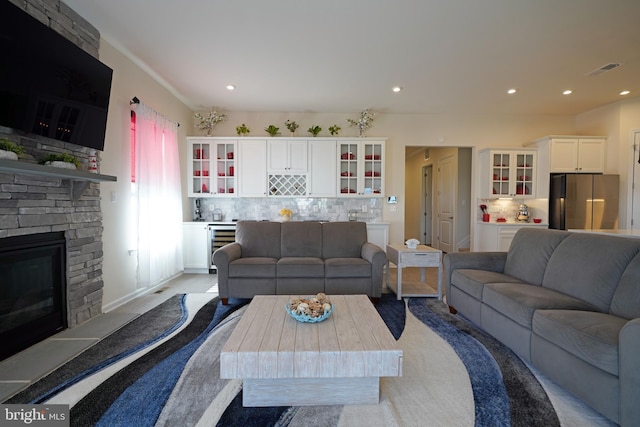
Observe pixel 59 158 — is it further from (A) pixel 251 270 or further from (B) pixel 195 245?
(B) pixel 195 245

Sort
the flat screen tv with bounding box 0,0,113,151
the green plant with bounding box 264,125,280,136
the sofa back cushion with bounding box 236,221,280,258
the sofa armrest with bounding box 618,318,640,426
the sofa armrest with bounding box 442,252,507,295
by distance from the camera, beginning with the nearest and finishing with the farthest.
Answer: the sofa armrest with bounding box 618,318,640,426 < the flat screen tv with bounding box 0,0,113,151 < the sofa armrest with bounding box 442,252,507,295 < the sofa back cushion with bounding box 236,221,280,258 < the green plant with bounding box 264,125,280,136

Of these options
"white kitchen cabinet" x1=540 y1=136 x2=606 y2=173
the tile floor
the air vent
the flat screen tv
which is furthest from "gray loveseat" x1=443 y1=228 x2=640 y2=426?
the flat screen tv

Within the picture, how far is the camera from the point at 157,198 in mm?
3850

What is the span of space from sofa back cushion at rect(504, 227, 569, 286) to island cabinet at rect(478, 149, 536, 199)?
259cm

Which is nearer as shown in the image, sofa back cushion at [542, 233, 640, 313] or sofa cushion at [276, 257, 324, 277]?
sofa back cushion at [542, 233, 640, 313]

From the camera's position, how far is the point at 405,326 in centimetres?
272

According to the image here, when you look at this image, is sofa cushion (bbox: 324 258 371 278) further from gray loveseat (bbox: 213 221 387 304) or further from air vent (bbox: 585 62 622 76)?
air vent (bbox: 585 62 622 76)

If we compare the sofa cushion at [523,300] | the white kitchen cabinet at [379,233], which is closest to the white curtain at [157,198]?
the white kitchen cabinet at [379,233]

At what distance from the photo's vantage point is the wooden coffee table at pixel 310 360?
4.86ft

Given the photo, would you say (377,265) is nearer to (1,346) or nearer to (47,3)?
(1,346)

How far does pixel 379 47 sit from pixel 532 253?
2683 mm

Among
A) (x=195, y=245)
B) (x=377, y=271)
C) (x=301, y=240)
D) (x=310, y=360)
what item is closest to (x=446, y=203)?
(x=377, y=271)

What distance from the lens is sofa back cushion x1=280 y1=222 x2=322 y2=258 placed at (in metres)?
3.83

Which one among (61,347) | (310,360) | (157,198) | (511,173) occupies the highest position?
(511,173)
